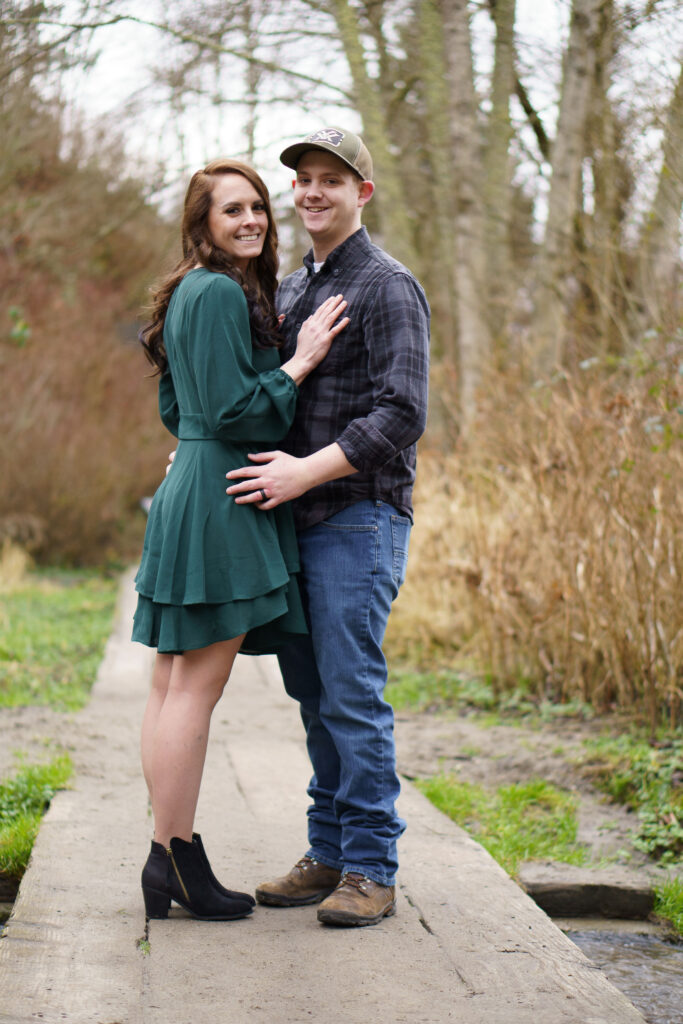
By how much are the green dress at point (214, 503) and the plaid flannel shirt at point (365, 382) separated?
5.5 inches

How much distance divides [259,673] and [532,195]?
832 centimetres

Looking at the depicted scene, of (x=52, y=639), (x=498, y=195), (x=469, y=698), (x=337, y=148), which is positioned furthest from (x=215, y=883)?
(x=498, y=195)

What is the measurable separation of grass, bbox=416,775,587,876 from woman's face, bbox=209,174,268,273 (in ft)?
7.06

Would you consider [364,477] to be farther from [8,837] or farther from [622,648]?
[622,648]

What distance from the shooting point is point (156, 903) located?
2.91 meters

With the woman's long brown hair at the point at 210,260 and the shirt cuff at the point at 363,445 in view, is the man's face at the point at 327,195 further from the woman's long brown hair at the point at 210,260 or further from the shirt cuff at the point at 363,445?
the shirt cuff at the point at 363,445

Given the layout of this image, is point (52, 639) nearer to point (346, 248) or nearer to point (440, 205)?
point (346, 248)

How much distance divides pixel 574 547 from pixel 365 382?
274 centimetres

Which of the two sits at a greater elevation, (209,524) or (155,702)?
(209,524)

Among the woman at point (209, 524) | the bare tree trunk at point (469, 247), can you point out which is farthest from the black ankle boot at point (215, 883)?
the bare tree trunk at point (469, 247)

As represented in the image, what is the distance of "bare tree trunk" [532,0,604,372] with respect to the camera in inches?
326

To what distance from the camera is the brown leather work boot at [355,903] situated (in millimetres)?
2885

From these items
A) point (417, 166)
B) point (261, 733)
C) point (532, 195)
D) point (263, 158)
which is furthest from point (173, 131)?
point (261, 733)

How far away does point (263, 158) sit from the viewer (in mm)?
10055
